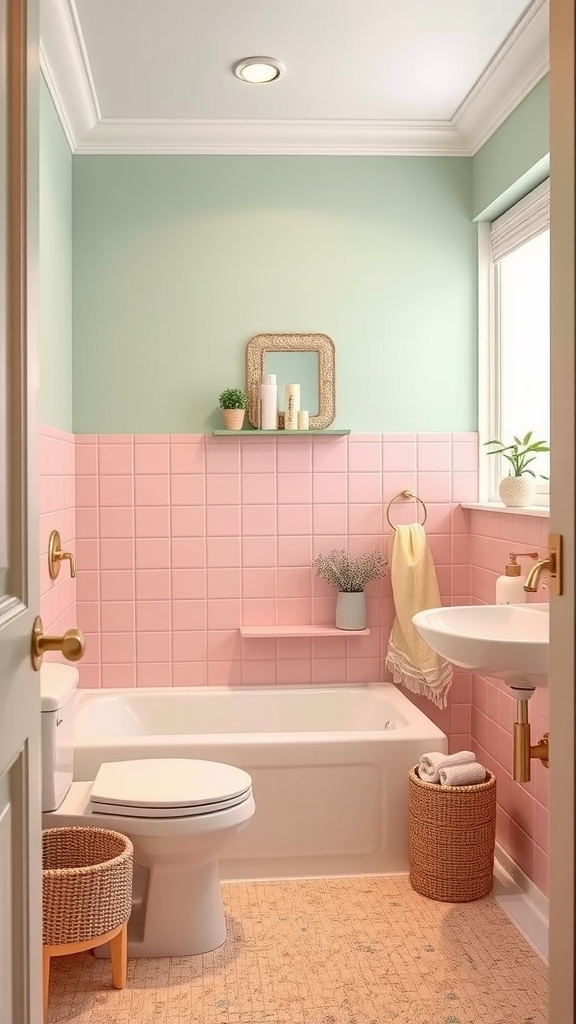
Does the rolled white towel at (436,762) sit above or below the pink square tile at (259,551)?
below

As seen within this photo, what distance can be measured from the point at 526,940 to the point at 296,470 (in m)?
1.88

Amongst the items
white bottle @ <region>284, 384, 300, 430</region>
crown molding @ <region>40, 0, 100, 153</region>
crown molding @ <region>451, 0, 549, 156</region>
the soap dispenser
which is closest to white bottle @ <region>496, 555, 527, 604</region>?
the soap dispenser

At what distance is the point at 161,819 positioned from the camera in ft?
8.34

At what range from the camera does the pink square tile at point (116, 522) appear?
3721 mm

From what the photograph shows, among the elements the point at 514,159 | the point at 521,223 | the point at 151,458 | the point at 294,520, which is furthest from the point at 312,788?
the point at 514,159

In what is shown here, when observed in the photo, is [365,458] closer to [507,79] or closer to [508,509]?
[508,509]

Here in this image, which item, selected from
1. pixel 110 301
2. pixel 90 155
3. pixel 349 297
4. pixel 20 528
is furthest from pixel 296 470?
pixel 20 528

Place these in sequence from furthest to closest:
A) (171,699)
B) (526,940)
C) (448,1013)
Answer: (171,699), (526,940), (448,1013)

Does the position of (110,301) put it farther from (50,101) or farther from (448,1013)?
(448,1013)

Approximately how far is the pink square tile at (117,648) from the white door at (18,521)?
249 cm

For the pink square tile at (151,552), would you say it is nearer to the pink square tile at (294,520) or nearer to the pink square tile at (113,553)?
the pink square tile at (113,553)

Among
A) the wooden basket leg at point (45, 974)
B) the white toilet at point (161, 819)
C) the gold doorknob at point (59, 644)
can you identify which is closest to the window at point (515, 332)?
the white toilet at point (161, 819)

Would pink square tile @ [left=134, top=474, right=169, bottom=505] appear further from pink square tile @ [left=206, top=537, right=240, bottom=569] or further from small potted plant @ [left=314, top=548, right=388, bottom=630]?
small potted plant @ [left=314, top=548, right=388, bottom=630]

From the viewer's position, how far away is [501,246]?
370 centimetres
